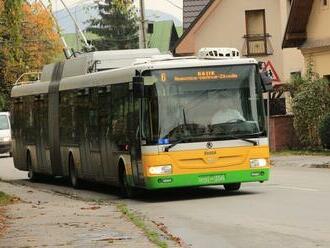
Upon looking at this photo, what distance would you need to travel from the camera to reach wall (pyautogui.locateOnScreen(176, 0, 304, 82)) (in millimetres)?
45625

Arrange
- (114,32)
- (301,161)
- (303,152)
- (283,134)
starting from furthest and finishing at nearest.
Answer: (114,32), (283,134), (303,152), (301,161)

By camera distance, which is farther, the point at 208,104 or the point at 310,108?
the point at 310,108

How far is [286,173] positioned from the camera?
960 inches

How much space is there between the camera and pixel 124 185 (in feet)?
62.6

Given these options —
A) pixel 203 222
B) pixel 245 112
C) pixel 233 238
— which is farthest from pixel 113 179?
pixel 233 238

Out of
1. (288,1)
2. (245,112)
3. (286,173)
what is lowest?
(286,173)

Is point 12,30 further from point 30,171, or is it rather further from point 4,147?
point 4,147

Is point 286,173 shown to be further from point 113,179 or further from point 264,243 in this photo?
point 264,243

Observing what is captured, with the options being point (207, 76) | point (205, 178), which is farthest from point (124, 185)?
point (207, 76)

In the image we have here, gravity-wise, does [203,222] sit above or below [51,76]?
below

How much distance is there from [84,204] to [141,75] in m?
2.69

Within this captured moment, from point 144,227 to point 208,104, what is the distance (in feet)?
18.0

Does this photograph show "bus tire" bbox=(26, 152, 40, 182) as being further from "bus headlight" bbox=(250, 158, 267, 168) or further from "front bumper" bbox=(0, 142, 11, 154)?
"front bumper" bbox=(0, 142, 11, 154)

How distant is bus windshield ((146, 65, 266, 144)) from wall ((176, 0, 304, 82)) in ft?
88.8
